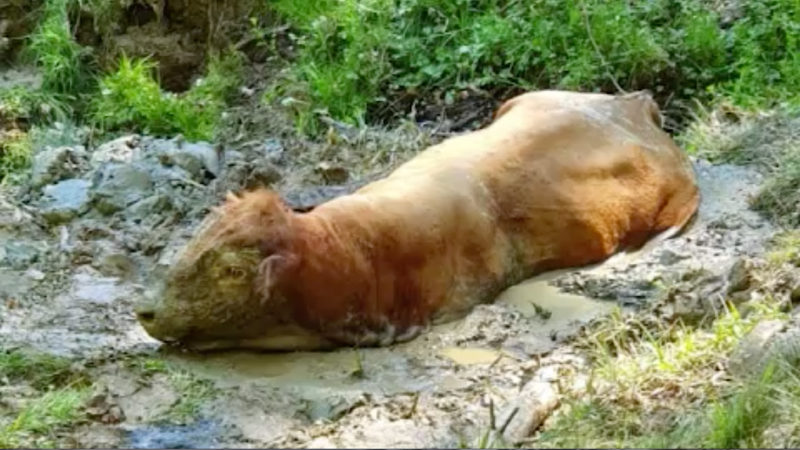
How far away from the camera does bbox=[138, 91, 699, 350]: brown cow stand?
4195mm

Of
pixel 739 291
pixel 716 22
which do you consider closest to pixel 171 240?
pixel 739 291

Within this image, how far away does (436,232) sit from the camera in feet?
15.1

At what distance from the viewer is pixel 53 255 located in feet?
17.3

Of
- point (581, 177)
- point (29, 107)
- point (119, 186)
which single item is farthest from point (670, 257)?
point (29, 107)

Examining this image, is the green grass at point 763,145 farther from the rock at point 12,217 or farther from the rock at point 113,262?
the rock at point 12,217

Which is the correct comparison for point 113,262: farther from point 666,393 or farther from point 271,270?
point 666,393

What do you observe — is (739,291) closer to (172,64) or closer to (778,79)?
(778,79)

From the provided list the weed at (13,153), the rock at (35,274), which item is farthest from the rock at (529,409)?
the weed at (13,153)

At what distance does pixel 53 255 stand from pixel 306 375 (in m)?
1.57

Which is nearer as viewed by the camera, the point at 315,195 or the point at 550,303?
the point at 550,303

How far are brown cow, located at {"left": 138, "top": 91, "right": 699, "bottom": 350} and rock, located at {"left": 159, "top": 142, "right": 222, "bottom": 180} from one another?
142 cm

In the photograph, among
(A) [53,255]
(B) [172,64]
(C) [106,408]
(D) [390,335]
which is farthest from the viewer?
(B) [172,64]

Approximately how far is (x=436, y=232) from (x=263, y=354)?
28.6 inches

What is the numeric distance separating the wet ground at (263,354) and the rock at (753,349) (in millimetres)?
416
